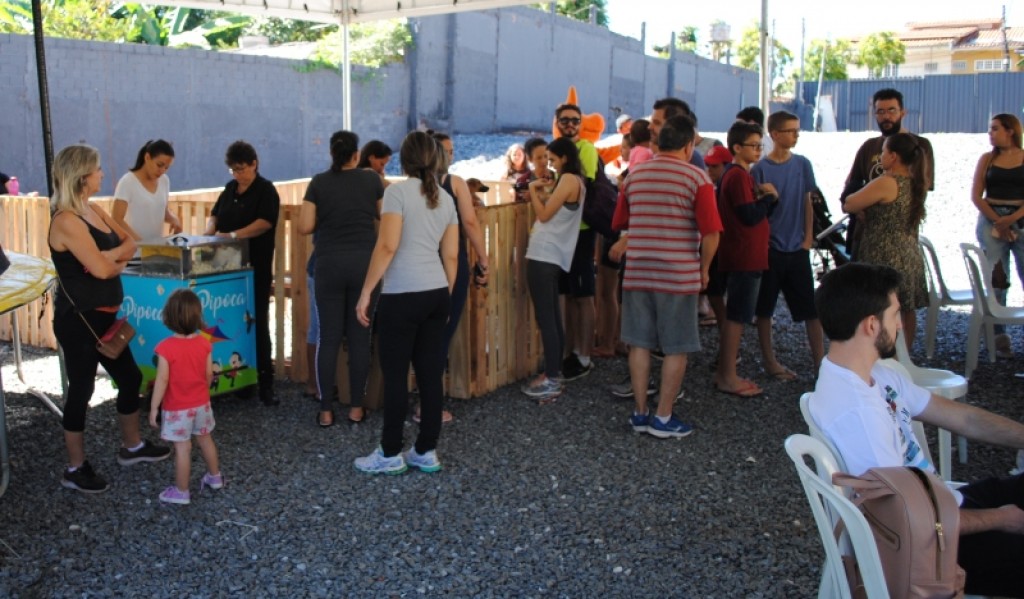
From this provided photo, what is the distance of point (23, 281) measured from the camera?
482 cm

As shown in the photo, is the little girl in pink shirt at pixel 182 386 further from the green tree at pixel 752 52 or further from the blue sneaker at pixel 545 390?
the green tree at pixel 752 52

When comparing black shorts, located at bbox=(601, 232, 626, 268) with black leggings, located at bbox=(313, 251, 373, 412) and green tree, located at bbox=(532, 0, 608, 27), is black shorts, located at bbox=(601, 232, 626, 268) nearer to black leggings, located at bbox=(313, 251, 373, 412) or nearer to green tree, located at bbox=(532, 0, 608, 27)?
black leggings, located at bbox=(313, 251, 373, 412)

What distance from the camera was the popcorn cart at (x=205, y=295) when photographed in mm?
6137

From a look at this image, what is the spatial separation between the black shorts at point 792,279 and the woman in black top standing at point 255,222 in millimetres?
3306

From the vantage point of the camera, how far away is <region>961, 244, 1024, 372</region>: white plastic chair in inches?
276

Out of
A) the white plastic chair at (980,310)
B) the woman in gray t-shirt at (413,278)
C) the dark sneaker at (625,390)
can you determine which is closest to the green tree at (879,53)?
the white plastic chair at (980,310)

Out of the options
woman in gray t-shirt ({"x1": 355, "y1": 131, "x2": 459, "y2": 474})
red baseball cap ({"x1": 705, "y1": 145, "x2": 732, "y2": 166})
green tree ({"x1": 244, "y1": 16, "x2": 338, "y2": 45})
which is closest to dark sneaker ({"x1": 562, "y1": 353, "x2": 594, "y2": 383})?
red baseball cap ({"x1": 705, "y1": 145, "x2": 732, "y2": 166})

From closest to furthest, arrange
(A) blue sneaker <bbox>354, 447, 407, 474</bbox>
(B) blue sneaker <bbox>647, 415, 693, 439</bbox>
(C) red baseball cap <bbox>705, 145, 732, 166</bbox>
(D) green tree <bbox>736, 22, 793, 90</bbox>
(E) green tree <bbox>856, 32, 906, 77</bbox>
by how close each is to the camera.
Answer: (A) blue sneaker <bbox>354, 447, 407, 474</bbox> → (B) blue sneaker <bbox>647, 415, 693, 439</bbox> → (C) red baseball cap <bbox>705, 145, 732, 166</bbox> → (D) green tree <bbox>736, 22, 793, 90</bbox> → (E) green tree <bbox>856, 32, 906, 77</bbox>

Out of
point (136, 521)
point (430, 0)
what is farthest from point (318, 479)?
point (430, 0)

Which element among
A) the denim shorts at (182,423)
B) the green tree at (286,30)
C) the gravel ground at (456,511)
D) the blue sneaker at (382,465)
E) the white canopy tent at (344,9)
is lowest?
the gravel ground at (456,511)

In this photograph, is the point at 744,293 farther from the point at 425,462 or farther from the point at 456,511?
the point at 456,511

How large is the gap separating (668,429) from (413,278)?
188 cm

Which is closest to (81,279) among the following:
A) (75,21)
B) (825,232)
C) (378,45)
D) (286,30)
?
(825,232)

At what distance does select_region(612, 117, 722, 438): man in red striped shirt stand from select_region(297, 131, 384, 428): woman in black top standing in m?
1.56
